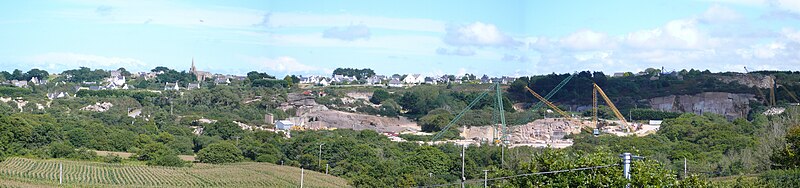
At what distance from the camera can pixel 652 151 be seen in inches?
1437

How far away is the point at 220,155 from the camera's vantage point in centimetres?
3909

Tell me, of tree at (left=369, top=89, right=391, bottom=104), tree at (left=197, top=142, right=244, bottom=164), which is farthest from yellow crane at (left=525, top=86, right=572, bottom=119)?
tree at (left=197, top=142, right=244, bottom=164)

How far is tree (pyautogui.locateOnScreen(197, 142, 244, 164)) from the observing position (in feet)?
128

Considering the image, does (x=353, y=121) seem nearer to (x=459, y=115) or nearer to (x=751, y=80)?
(x=459, y=115)

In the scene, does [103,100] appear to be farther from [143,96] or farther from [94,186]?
[94,186]

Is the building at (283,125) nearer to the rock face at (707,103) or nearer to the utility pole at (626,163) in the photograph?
the rock face at (707,103)

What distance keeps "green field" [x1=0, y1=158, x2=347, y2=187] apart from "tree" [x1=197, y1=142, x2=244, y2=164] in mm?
1435

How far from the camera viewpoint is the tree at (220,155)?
38.9 metres

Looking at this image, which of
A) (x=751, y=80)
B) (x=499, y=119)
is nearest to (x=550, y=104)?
(x=499, y=119)

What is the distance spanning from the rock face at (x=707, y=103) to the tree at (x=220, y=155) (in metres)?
36.5

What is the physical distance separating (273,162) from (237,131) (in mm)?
10424

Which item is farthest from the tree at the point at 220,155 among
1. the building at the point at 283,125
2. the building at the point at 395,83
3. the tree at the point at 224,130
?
the building at the point at 395,83

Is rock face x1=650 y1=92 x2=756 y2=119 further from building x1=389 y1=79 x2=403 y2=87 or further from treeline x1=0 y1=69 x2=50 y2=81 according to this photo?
treeline x1=0 y1=69 x2=50 y2=81

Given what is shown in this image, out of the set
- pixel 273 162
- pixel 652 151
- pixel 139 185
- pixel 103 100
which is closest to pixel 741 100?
pixel 652 151
